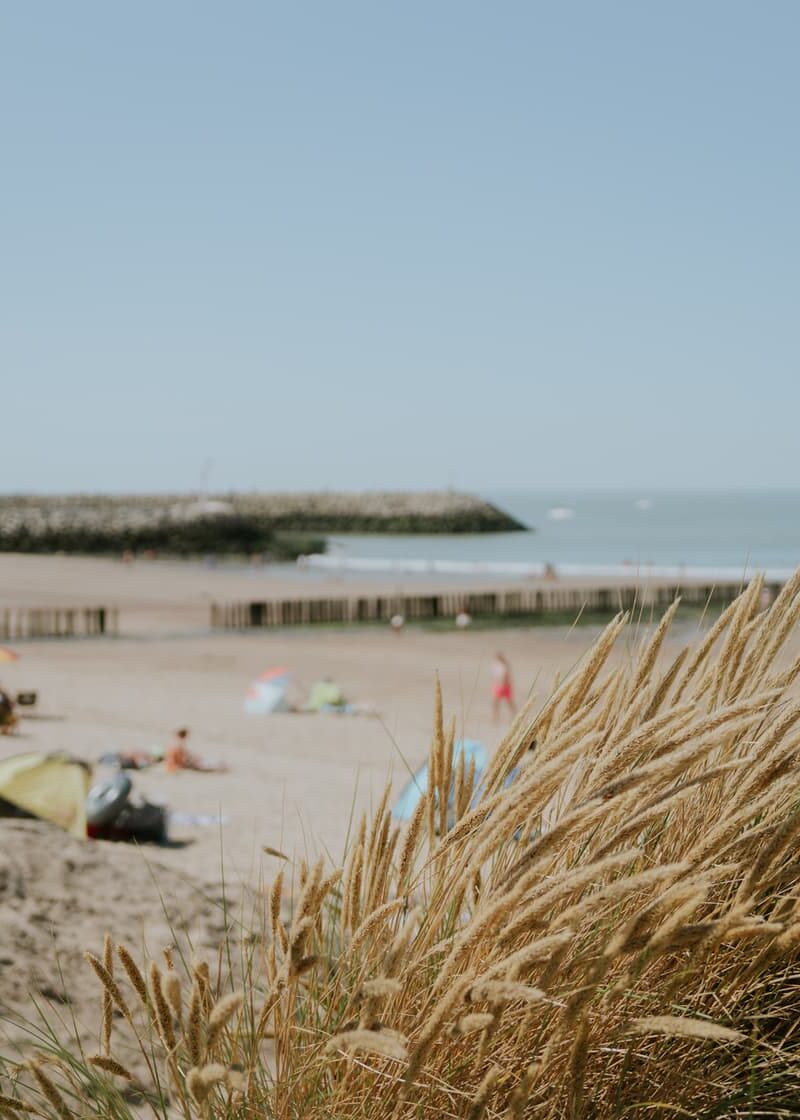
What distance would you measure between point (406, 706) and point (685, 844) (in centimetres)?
1989

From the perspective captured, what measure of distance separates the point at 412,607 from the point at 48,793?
32.7 meters

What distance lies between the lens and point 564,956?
1.56 metres

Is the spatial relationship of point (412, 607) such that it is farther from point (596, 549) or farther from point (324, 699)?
point (596, 549)

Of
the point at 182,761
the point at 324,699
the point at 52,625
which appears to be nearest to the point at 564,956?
the point at 182,761

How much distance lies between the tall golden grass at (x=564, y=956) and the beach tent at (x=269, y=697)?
16.6m

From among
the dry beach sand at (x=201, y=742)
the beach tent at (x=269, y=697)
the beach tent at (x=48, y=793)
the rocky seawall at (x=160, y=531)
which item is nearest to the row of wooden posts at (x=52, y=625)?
the dry beach sand at (x=201, y=742)

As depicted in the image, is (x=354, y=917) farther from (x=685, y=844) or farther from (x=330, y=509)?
(x=330, y=509)

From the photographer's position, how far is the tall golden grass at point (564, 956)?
1.52m

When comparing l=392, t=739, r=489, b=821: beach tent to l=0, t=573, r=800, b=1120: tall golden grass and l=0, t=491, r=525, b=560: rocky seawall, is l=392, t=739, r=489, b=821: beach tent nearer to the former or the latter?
l=0, t=573, r=800, b=1120: tall golden grass

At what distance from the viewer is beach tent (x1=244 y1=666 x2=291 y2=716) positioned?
18.6 m

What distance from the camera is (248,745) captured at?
626 inches

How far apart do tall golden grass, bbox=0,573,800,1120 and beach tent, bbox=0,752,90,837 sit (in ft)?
19.1

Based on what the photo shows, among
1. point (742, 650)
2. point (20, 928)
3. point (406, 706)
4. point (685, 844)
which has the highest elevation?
point (742, 650)

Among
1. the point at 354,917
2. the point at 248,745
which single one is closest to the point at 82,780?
the point at 354,917
